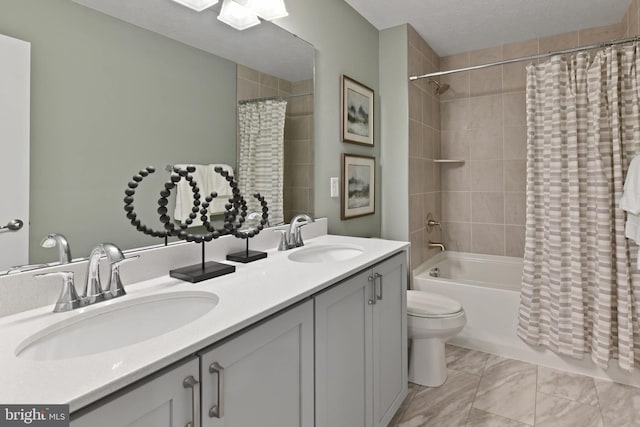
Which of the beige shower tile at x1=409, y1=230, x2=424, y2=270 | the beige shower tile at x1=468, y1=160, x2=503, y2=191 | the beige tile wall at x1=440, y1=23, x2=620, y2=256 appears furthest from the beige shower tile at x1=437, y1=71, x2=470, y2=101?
the beige shower tile at x1=409, y1=230, x2=424, y2=270

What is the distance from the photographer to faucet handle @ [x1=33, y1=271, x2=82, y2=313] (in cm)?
93

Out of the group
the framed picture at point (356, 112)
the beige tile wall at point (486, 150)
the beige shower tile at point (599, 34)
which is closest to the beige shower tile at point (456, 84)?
the beige tile wall at point (486, 150)

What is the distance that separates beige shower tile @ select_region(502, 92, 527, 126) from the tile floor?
6.46ft

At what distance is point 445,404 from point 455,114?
250 centimetres

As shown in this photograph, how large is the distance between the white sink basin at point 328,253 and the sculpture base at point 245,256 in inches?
10.0

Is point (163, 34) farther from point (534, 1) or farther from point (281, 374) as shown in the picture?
point (534, 1)

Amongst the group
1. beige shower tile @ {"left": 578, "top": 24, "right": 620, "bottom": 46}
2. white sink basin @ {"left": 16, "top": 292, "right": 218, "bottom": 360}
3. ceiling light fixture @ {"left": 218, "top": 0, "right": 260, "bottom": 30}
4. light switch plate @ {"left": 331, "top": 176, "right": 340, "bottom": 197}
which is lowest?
white sink basin @ {"left": 16, "top": 292, "right": 218, "bottom": 360}

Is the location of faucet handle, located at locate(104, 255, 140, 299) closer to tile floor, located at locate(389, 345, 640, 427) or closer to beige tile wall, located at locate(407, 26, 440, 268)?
tile floor, located at locate(389, 345, 640, 427)

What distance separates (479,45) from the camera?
3146 mm

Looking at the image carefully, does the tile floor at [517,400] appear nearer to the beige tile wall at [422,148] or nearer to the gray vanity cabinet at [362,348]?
the gray vanity cabinet at [362,348]

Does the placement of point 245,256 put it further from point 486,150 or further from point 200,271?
point 486,150

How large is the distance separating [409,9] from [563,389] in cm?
258

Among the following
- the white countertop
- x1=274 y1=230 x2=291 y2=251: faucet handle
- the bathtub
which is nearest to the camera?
the white countertop

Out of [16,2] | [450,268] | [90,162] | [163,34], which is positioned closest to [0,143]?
[90,162]
